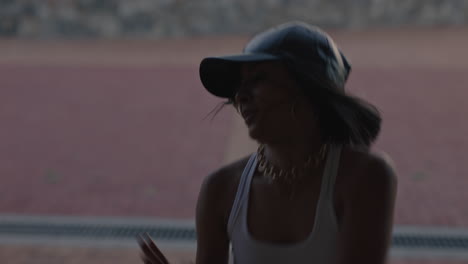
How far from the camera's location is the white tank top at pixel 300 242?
1.17 m

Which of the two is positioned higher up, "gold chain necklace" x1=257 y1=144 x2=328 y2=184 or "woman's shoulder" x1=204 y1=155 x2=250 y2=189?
"gold chain necklace" x1=257 y1=144 x2=328 y2=184

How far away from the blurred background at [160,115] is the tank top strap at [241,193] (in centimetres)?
25

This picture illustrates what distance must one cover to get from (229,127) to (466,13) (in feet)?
19.7

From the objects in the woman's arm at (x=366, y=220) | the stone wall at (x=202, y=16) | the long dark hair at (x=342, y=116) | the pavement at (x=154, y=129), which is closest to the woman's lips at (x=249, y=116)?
the long dark hair at (x=342, y=116)

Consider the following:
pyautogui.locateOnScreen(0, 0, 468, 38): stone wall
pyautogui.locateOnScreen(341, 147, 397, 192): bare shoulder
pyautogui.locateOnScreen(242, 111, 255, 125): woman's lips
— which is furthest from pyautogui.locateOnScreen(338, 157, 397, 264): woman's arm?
pyautogui.locateOnScreen(0, 0, 468, 38): stone wall

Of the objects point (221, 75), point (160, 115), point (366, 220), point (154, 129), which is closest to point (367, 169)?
point (366, 220)

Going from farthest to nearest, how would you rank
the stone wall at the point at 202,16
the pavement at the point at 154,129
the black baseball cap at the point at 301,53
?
the stone wall at the point at 202,16 < the pavement at the point at 154,129 < the black baseball cap at the point at 301,53

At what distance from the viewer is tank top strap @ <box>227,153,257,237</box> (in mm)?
1248

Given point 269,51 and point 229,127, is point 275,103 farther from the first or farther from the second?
point 229,127

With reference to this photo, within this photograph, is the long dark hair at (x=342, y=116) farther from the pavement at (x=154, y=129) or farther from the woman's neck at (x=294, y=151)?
the pavement at (x=154, y=129)

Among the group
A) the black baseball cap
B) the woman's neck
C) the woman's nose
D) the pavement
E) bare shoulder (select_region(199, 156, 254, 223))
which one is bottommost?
the pavement

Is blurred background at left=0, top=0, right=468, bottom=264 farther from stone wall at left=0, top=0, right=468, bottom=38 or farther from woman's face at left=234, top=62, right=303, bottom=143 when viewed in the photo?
woman's face at left=234, top=62, right=303, bottom=143

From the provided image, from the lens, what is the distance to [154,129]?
6.05m

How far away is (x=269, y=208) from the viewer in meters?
1.24
